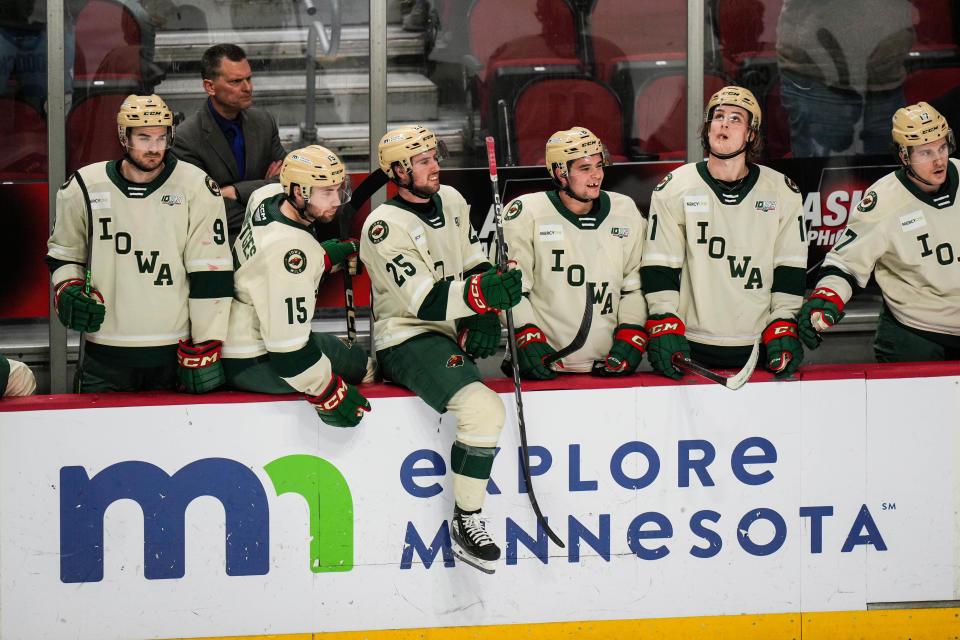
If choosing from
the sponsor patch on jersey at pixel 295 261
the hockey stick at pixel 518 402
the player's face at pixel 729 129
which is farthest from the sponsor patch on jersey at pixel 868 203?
the sponsor patch on jersey at pixel 295 261

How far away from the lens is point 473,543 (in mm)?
2984

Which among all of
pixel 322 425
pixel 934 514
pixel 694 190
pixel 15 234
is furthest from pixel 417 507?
pixel 15 234

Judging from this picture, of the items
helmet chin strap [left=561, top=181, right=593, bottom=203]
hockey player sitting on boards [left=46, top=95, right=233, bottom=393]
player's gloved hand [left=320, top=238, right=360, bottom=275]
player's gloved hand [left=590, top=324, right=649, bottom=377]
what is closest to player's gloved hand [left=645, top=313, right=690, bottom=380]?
player's gloved hand [left=590, top=324, right=649, bottom=377]

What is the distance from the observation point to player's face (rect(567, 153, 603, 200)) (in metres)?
3.35

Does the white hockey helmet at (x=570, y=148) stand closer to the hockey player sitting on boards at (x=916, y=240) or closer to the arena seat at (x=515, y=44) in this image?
the hockey player sitting on boards at (x=916, y=240)

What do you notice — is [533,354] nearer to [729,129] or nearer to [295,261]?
[295,261]

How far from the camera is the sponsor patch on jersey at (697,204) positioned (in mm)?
3422

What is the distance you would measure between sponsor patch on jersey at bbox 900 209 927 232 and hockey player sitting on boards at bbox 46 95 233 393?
2153 millimetres

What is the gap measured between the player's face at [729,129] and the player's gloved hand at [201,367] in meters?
1.69

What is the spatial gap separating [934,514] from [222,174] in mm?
2665

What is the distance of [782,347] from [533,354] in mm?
758

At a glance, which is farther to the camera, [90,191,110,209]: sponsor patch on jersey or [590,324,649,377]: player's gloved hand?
[590,324,649,377]: player's gloved hand

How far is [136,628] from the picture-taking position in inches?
119

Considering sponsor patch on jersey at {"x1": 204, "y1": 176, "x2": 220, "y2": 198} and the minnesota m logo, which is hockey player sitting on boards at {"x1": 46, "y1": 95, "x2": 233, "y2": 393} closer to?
sponsor patch on jersey at {"x1": 204, "y1": 176, "x2": 220, "y2": 198}
